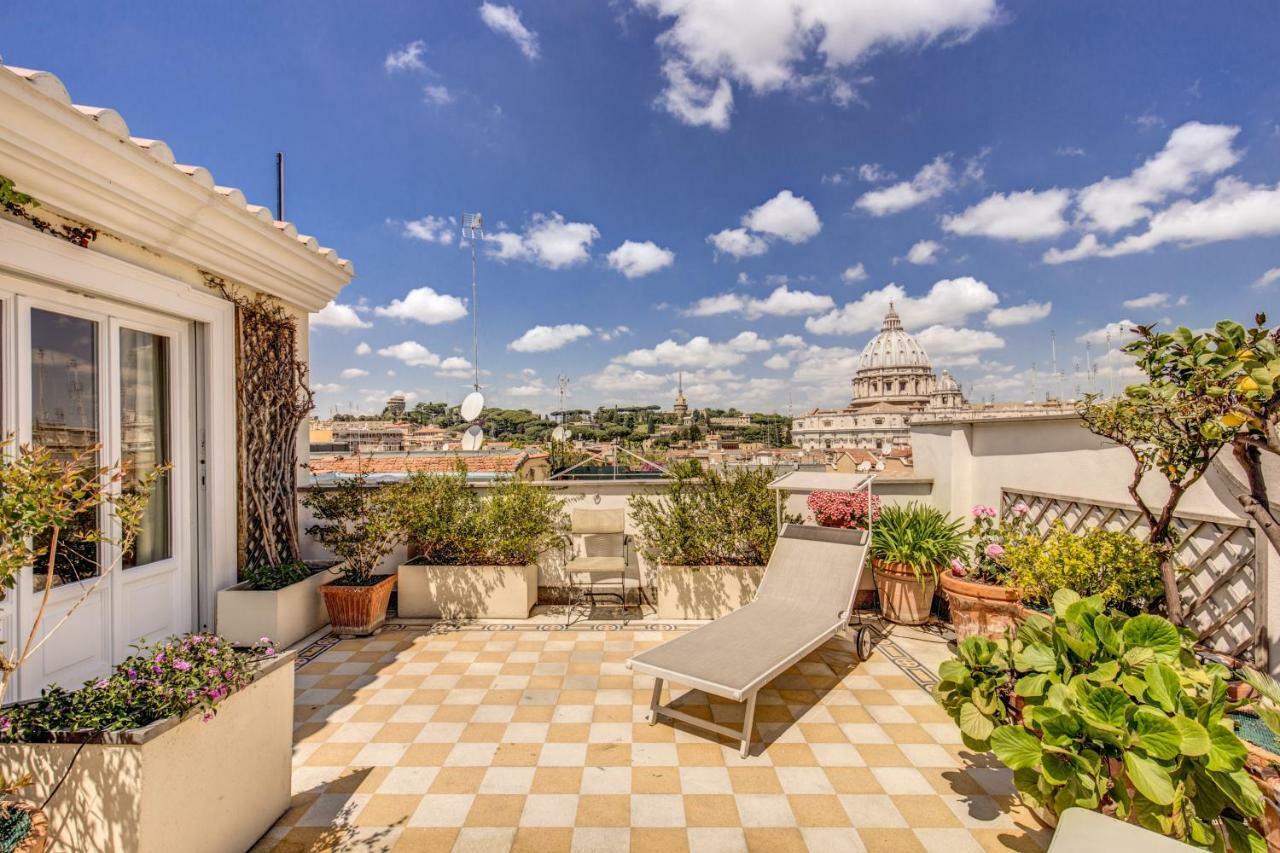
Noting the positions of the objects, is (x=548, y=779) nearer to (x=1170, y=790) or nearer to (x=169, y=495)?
(x=1170, y=790)

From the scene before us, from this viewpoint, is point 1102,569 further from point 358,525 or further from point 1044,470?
point 358,525

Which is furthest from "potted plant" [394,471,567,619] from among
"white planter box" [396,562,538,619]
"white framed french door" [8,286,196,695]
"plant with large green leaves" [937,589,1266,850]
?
"plant with large green leaves" [937,589,1266,850]

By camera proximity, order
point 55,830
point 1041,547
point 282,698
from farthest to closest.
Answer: point 1041,547 < point 282,698 < point 55,830

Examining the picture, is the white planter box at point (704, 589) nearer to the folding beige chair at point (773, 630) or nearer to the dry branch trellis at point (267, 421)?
the folding beige chair at point (773, 630)

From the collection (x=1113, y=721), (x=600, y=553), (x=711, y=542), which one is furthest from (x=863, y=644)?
(x=1113, y=721)

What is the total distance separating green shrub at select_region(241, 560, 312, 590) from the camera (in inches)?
178

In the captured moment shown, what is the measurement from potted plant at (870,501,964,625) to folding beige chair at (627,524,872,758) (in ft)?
2.02

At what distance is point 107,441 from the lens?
3543 millimetres

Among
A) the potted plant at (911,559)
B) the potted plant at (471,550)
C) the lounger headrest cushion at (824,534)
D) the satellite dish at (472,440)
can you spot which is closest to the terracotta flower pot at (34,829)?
the potted plant at (471,550)

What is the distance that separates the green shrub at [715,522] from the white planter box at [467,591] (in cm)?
136

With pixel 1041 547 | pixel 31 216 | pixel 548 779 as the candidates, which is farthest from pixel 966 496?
pixel 31 216

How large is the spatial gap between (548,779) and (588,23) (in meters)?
7.92

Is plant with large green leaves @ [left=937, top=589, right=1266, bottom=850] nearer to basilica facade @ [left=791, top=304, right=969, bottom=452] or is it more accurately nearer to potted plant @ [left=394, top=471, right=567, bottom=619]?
potted plant @ [left=394, top=471, right=567, bottom=619]

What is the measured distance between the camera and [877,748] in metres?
3.08
